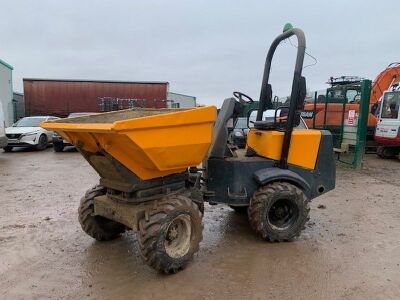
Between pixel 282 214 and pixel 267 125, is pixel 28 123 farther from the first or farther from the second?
pixel 282 214

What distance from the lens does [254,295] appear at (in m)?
3.52

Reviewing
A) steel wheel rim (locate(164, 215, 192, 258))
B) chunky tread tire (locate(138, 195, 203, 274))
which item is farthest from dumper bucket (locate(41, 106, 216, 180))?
steel wheel rim (locate(164, 215, 192, 258))

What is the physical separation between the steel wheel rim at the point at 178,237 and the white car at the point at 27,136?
12556mm

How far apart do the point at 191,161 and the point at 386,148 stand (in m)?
11.7

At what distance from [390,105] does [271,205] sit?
1030cm

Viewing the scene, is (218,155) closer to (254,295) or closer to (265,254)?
(265,254)

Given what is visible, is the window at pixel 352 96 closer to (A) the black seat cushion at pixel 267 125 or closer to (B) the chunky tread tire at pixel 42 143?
(A) the black seat cushion at pixel 267 125

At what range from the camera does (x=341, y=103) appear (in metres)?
12.7

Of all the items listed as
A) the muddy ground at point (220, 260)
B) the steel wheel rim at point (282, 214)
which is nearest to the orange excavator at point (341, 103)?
the muddy ground at point (220, 260)

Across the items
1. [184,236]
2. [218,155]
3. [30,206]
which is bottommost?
[30,206]

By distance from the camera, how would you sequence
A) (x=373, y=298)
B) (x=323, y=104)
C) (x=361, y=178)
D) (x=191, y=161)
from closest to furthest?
(x=373, y=298) < (x=191, y=161) < (x=361, y=178) < (x=323, y=104)

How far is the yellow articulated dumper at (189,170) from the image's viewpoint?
3.68 meters

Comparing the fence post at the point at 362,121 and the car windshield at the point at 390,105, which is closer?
the fence post at the point at 362,121

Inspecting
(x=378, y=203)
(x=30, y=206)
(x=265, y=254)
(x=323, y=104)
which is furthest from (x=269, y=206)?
(x=323, y=104)
